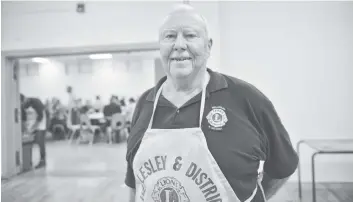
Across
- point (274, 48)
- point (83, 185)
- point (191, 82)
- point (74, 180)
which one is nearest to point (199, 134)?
point (191, 82)

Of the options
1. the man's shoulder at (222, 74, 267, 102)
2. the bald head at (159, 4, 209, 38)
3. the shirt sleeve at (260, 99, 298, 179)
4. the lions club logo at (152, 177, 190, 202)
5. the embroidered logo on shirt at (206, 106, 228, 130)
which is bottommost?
the lions club logo at (152, 177, 190, 202)

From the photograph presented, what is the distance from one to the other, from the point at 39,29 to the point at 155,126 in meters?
3.58

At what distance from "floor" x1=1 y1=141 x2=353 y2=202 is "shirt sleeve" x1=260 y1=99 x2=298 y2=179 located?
223cm

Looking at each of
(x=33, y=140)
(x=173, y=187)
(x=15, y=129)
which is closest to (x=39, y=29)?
(x=15, y=129)

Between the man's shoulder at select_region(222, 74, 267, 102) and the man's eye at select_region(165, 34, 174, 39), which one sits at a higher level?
the man's eye at select_region(165, 34, 174, 39)

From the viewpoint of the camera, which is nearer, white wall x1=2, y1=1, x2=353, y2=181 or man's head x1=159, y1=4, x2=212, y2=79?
man's head x1=159, y1=4, x2=212, y2=79

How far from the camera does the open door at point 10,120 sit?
3947 millimetres

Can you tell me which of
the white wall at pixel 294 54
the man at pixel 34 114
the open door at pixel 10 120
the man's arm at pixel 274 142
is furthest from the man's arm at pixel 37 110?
the man's arm at pixel 274 142

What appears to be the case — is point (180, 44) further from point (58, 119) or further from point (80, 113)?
point (58, 119)

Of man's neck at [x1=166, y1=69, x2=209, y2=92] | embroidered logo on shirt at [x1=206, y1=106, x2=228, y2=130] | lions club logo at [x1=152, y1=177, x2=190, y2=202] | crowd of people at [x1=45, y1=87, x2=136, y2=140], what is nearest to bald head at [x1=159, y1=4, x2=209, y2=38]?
man's neck at [x1=166, y1=69, x2=209, y2=92]

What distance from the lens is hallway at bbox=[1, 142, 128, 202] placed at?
→ 323cm

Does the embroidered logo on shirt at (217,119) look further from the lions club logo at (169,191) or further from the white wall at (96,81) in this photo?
the white wall at (96,81)

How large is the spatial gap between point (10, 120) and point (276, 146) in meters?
4.10

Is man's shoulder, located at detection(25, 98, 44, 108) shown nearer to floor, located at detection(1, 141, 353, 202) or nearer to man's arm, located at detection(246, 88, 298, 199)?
floor, located at detection(1, 141, 353, 202)
